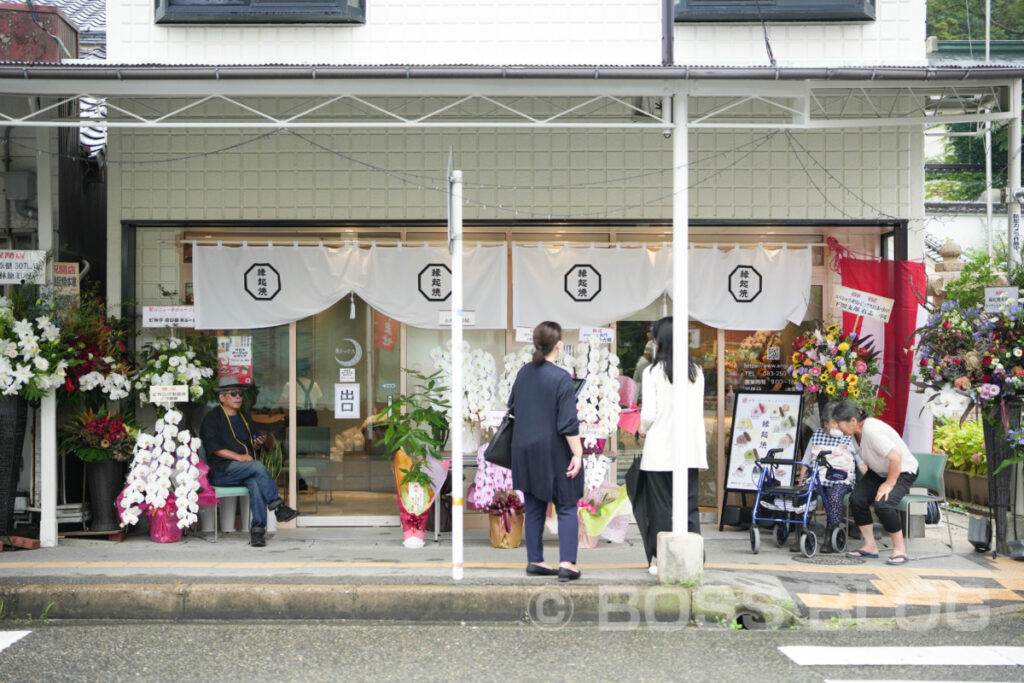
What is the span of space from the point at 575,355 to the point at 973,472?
19.1 feet

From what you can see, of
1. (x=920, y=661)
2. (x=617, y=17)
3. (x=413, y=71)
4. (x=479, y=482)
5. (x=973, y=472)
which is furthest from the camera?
(x=973, y=472)

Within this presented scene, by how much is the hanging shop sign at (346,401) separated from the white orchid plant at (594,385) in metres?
1.55

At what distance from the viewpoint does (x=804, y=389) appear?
10266 millimetres

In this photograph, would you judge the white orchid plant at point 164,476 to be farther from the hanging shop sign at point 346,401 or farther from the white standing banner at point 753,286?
the white standing banner at point 753,286

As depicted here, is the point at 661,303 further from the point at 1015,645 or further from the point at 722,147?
the point at 1015,645

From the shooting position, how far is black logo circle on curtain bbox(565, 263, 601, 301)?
34.3 feet

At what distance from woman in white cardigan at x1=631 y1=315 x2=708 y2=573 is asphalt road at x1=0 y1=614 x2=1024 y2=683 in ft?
3.28

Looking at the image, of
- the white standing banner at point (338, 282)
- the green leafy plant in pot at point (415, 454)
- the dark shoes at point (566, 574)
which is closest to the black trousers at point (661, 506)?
the dark shoes at point (566, 574)

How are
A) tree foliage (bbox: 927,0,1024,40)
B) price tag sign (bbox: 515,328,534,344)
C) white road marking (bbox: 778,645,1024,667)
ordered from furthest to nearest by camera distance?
1. tree foliage (bbox: 927,0,1024,40)
2. price tag sign (bbox: 515,328,534,344)
3. white road marking (bbox: 778,645,1024,667)

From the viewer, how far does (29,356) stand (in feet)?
29.5

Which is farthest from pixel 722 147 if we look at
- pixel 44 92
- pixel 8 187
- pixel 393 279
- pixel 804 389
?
pixel 8 187

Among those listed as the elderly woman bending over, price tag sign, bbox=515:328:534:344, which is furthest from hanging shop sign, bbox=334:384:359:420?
the elderly woman bending over

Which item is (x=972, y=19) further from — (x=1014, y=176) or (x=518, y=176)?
(x=518, y=176)

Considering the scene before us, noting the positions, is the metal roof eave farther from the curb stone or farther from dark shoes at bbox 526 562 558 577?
the curb stone
